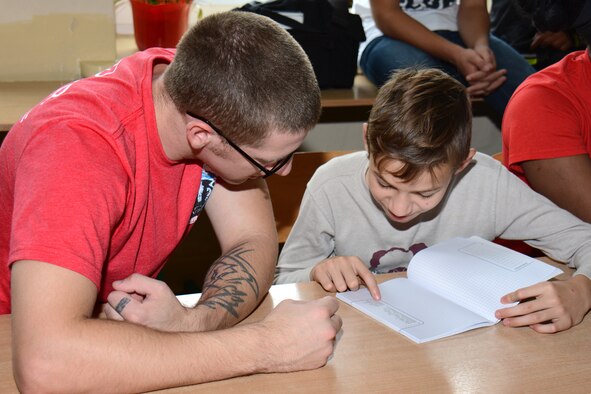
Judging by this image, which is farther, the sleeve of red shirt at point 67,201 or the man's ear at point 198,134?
the man's ear at point 198,134

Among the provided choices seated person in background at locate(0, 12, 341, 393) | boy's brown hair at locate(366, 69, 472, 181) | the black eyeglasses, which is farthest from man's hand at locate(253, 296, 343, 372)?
boy's brown hair at locate(366, 69, 472, 181)

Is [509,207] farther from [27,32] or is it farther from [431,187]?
[27,32]

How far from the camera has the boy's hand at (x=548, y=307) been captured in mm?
1302

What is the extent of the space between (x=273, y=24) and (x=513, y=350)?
0.65m

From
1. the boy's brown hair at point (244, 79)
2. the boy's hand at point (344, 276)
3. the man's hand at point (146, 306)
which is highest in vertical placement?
the boy's brown hair at point (244, 79)

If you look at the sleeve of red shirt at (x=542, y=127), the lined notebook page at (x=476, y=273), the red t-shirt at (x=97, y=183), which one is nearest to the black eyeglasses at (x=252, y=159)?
the red t-shirt at (x=97, y=183)

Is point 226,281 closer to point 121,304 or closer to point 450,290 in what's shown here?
point 121,304

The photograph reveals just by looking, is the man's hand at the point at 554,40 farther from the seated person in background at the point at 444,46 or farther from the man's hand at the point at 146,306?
the man's hand at the point at 146,306

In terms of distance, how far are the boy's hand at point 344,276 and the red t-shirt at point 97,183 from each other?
279 mm

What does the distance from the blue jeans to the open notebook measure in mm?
1332

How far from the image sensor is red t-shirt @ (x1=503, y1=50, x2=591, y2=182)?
190 centimetres

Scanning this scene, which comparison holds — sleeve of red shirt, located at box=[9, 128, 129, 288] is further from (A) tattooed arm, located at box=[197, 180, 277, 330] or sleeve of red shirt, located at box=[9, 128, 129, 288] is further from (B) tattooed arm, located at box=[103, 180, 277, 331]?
(A) tattooed arm, located at box=[197, 180, 277, 330]

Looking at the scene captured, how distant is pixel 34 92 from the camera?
99.9 inches

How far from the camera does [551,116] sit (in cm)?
192
